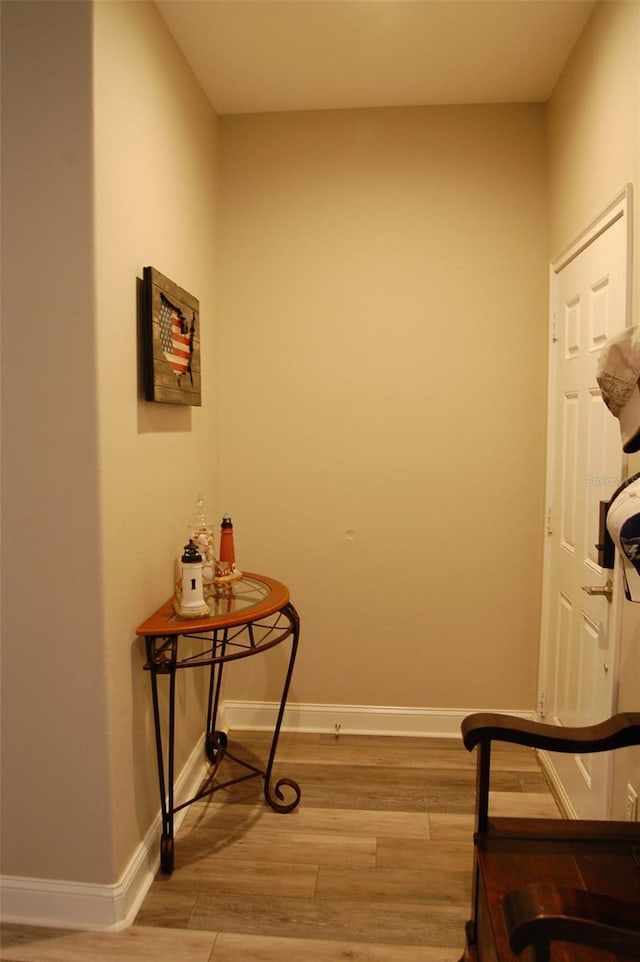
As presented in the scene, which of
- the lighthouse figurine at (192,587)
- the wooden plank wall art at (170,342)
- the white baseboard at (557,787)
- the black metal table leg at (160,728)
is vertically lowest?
the white baseboard at (557,787)

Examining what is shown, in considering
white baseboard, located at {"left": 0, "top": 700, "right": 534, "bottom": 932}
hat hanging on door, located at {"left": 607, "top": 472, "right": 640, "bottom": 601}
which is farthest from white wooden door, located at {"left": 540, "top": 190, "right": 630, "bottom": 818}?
hat hanging on door, located at {"left": 607, "top": 472, "right": 640, "bottom": 601}

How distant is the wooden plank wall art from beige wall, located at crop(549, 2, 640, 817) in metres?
1.42

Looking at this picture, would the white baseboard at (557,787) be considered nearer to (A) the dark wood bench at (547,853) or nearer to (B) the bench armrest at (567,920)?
(A) the dark wood bench at (547,853)

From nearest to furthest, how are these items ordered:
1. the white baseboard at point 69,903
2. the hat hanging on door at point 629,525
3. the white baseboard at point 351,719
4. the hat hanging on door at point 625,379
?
the hat hanging on door at point 629,525 < the hat hanging on door at point 625,379 < the white baseboard at point 69,903 < the white baseboard at point 351,719

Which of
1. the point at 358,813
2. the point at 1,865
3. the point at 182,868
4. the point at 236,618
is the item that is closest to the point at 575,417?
the point at 236,618

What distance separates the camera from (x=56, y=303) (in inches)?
62.4

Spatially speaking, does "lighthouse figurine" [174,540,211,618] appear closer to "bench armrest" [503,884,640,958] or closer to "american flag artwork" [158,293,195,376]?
"american flag artwork" [158,293,195,376]

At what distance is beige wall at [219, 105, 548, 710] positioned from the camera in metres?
2.62

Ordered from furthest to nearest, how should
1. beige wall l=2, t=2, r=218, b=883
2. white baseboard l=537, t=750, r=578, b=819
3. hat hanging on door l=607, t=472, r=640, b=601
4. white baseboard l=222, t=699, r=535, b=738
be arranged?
white baseboard l=222, t=699, r=535, b=738, white baseboard l=537, t=750, r=578, b=819, beige wall l=2, t=2, r=218, b=883, hat hanging on door l=607, t=472, r=640, b=601

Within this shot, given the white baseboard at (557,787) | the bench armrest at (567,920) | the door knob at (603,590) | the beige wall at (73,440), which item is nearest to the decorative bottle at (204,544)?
the beige wall at (73,440)

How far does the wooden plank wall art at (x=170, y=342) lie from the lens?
73.5 inches

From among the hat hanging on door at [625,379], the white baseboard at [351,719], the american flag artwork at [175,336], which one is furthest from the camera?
the white baseboard at [351,719]

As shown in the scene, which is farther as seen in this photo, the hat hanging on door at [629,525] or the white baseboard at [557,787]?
A: the white baseboard at [557,787]

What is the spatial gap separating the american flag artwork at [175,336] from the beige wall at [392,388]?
0.55 metres
